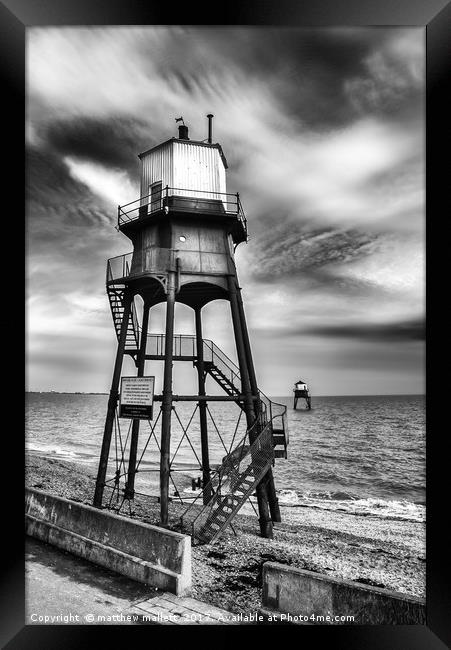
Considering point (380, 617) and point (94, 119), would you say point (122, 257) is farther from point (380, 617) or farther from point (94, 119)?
point (380, 617)

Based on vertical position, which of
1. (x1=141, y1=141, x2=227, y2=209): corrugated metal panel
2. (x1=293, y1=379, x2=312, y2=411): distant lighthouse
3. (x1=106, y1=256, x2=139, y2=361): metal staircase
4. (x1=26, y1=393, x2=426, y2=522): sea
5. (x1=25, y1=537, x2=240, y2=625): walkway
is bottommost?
(x1=26, y1=393, x2=426, y2=522): sea

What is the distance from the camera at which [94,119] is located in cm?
1135

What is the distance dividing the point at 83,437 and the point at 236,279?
5597 cm

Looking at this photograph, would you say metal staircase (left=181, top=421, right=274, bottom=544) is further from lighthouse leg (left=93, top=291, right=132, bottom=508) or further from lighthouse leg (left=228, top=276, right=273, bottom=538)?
lighthouse leg (left=93, top=291, right=132, bottom=508)

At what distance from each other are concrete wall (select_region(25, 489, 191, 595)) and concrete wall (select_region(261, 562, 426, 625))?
1635mm

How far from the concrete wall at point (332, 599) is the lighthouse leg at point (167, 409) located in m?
5.36

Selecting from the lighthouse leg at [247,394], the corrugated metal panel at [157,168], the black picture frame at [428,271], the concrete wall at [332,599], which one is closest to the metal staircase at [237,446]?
the lighthouse leg at [247,394]

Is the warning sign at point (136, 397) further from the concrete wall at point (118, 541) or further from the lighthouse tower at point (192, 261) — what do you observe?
the concrete wall at point (118, 541)

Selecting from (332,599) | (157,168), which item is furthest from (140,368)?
(332,599)

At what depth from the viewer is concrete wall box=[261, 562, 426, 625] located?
643 cm

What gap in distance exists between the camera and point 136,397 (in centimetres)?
1329

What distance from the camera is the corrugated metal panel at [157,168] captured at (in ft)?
45.4

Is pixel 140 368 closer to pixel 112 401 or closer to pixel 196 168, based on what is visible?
pixel 112 401

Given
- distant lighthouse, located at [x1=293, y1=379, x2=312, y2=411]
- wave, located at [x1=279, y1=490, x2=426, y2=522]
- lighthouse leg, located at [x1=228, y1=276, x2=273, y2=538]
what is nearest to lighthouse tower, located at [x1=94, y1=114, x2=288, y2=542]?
lighthouse leg, located at [x1=228, y1=276, x2=273, y2=538]
